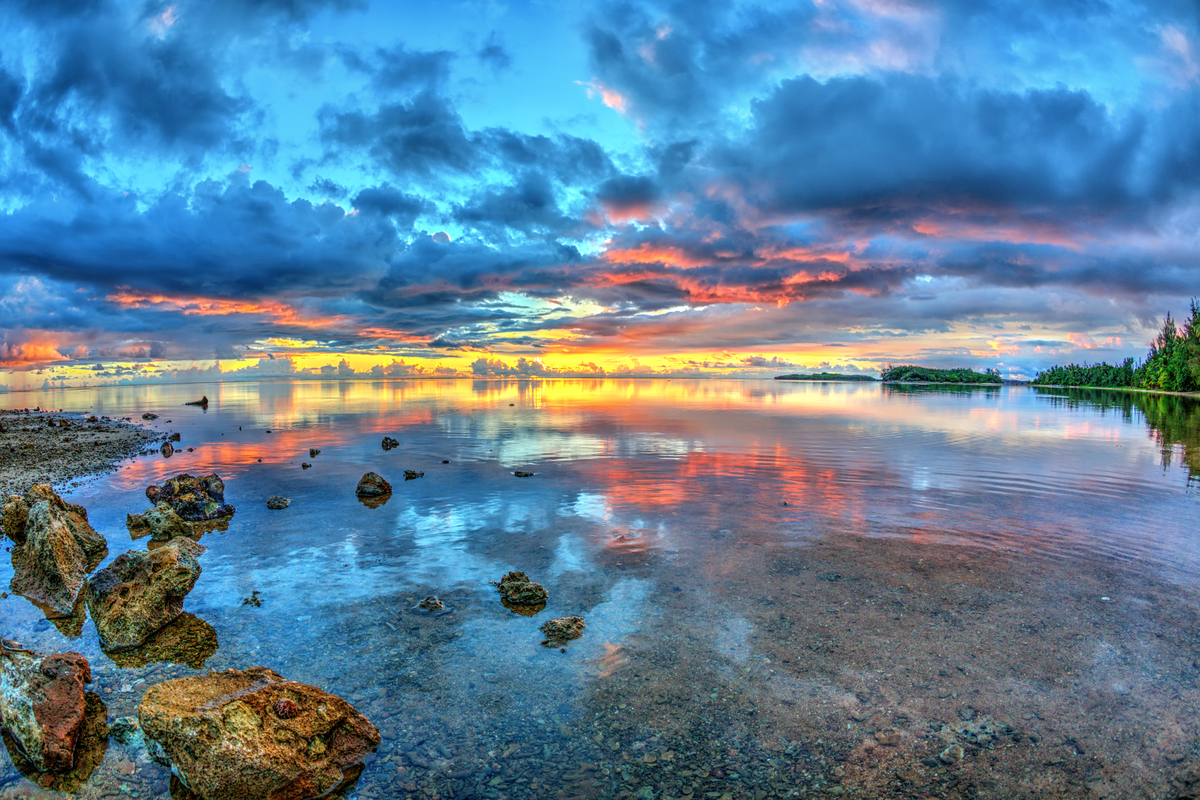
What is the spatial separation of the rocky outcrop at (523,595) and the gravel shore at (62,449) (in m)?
24.4

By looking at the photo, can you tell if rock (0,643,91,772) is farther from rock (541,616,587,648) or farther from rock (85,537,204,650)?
rock (541,616,587,648)

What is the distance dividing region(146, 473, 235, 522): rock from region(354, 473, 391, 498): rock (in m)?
4.57

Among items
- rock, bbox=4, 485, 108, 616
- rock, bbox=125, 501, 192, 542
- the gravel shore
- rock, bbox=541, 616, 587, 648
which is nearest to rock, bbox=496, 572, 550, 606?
rock, bbox=541, 616, 587, 648

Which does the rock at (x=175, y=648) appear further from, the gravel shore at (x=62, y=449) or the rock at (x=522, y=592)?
the gravel shore at (x=62, y=449)

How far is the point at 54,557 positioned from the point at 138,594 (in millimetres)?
4599

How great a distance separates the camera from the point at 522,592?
12.8 m

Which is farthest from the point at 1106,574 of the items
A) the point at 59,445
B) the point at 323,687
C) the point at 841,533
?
the point at 59,445

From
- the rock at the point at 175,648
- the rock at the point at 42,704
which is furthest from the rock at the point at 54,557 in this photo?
the rock at the point at 42,704

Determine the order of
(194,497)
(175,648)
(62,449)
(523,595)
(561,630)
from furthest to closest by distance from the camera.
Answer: (62,449) → (194,497) → (523,595) → (561,630) → (175,648)

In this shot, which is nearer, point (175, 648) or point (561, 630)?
point (175, 648)

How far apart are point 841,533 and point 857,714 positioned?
1015 cm

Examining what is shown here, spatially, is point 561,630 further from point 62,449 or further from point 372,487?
point 62,449

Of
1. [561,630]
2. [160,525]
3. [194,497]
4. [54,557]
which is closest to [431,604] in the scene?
[561,630]

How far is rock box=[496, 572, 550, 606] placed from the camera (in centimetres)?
1279
